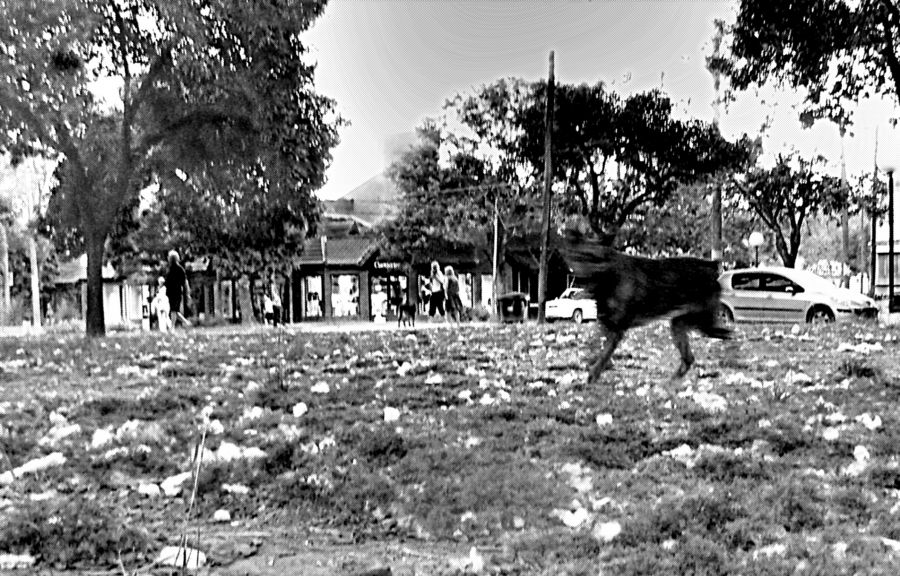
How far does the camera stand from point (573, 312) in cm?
2188

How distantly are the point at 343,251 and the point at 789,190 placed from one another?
16139 millimetres

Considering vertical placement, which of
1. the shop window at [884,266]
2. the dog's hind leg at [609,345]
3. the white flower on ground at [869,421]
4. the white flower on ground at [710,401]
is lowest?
the white flower on ground at [869,421]

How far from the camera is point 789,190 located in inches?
960

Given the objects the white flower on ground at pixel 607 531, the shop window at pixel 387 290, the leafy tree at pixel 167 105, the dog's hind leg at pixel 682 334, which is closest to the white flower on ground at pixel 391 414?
the dog's hind leg at pixel 682 334

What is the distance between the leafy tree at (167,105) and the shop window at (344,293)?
1830cm

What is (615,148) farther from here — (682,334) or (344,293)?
(344,293)

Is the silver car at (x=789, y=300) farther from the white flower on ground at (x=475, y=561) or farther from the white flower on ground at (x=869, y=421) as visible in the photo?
the white flower on ground at (x=475, y=561)

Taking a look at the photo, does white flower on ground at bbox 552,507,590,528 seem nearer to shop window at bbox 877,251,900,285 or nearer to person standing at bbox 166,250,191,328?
person standing at bbox 166,250,191,328

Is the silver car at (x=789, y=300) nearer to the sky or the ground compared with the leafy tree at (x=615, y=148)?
nearer to the ground

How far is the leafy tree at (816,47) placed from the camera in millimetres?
6918

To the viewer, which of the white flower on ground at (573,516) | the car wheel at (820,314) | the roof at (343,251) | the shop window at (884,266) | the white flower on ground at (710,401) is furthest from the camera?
the shop window at (884,266)

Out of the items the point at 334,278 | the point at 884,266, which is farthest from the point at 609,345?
the point at 884,266

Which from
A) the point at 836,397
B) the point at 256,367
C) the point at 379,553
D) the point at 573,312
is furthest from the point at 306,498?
the point at 573,312

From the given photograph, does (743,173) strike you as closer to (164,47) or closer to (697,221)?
(697,221)
